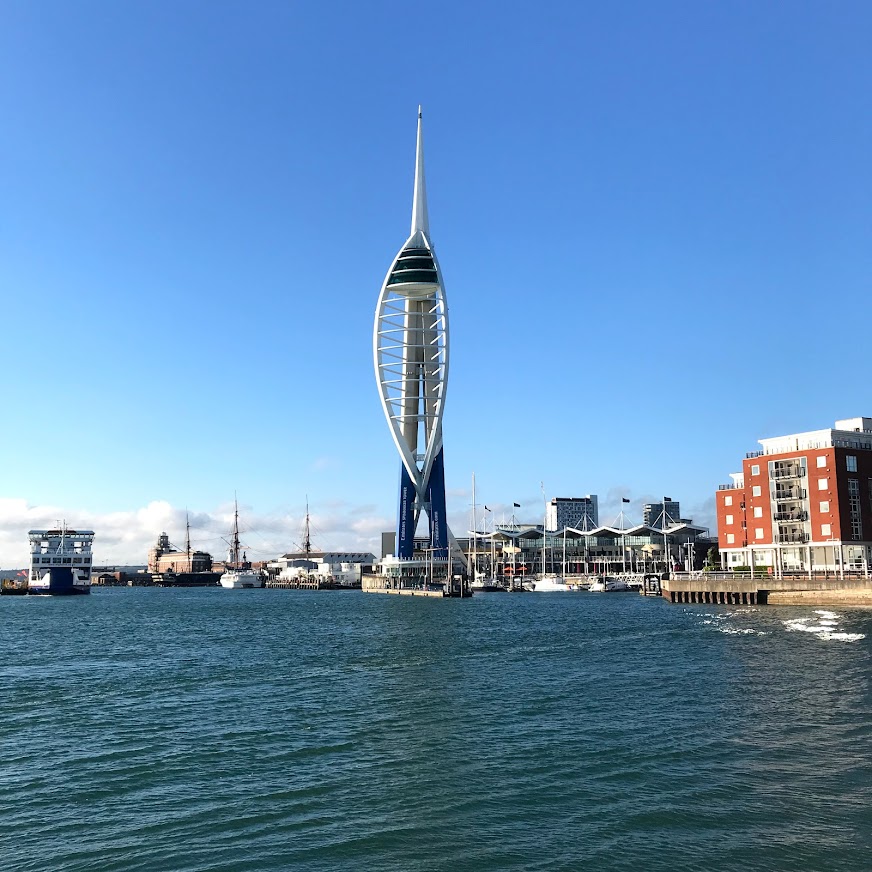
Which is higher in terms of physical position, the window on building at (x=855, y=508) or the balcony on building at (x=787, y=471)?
the balcony on building at (x=787, y=471)

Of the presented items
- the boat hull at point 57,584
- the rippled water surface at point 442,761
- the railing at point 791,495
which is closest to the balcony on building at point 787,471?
the railing at point 791,495

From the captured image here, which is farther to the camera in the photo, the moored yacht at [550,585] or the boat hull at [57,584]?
the moored yacht at [550,585]

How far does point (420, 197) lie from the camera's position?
516 ft

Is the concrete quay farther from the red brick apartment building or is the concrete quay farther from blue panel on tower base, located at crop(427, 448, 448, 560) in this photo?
blue panel on tower base, located at crop(427, 448, 448, 560)

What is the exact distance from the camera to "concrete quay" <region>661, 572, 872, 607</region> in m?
72.6

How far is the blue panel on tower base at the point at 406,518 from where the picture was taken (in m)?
150

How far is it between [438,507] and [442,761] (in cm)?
12896

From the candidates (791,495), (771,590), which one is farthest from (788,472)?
(771,590)

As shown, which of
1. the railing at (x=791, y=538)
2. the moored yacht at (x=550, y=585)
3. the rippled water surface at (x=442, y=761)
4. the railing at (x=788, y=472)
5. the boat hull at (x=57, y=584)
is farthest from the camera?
the moored yacht at (x=550, y=585)

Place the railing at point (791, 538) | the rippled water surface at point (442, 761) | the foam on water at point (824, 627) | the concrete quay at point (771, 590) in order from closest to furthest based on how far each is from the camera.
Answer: the rippled water surface at point (442, 761) → the foam on water at point (824, 627) → the concrete quay at point (771, 590) → the railing at point (791, 538)

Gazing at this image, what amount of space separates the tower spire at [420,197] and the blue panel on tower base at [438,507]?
1609 inches

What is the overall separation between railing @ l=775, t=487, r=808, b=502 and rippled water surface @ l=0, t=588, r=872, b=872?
2063 inches

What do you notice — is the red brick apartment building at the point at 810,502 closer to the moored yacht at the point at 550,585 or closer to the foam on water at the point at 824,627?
the foam on water at the point at 824,627

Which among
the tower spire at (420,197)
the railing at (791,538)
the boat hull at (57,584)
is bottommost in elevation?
the boat hull at (57,584)
